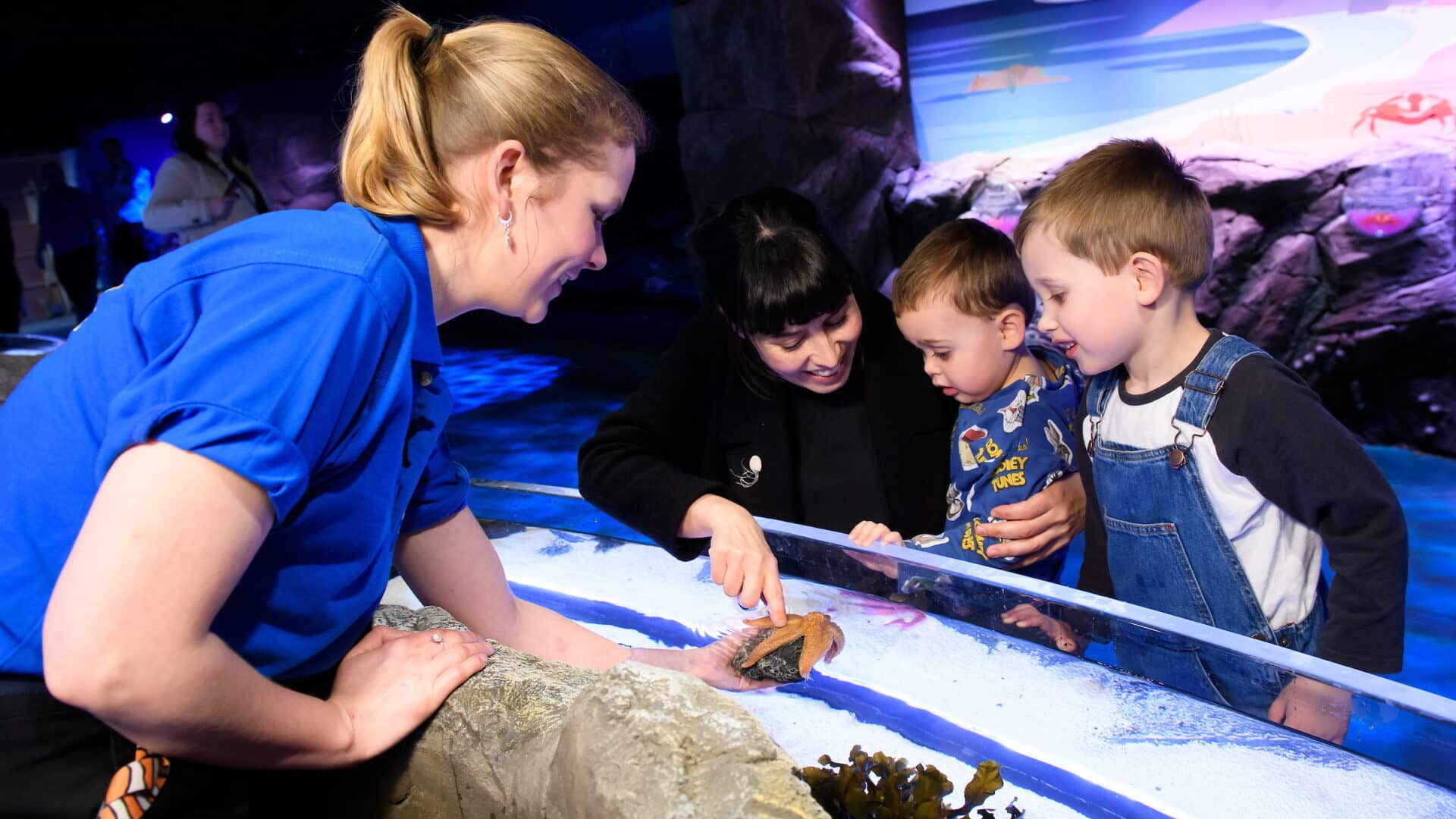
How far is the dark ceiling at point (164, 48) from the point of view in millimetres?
6051

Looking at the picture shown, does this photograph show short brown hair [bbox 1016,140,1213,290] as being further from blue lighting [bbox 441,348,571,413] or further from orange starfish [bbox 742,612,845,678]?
blue lighting [bbox 441,348,571,413]

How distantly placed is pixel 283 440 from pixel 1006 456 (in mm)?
1582

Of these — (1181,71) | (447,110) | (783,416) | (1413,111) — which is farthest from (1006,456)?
(1181,71)

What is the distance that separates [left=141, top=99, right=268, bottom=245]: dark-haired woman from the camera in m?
5.23

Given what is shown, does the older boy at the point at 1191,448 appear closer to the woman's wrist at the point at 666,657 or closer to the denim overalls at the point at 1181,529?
the denim overalls at the point at 1181,529

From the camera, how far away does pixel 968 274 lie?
81.4 inches

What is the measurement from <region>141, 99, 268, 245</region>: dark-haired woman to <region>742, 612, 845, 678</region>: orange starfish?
15.7 feet

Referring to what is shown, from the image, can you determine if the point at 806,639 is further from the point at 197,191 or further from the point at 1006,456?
the point at 197,191

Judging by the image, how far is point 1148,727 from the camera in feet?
4.34

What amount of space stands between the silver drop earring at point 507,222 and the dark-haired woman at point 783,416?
0.87 m

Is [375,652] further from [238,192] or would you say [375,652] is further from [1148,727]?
[238,192]

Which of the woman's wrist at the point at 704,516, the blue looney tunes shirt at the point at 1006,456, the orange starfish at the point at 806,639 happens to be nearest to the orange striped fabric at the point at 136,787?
the orange starfish at the point at 806,639

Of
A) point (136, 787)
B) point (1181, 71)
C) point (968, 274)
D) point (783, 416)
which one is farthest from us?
point (1181, 71)

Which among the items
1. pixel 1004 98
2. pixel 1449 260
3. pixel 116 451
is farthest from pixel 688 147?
pixel 116 451
